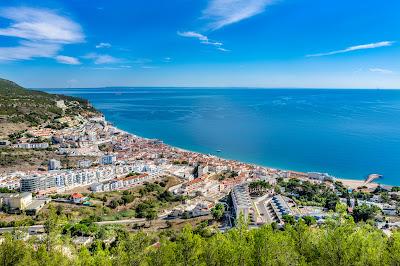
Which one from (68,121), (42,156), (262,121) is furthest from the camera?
(262,121)

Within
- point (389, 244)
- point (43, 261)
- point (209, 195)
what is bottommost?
point (209, 195)

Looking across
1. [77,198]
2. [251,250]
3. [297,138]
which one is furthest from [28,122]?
[251,250]

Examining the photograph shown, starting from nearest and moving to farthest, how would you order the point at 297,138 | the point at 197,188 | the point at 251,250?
the point at 251,250 < the point at 197,188 < the point at 297,138

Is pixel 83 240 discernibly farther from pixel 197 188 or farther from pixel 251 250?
pixel 197 188

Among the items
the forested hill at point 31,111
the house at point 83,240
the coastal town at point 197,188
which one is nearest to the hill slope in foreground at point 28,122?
the forested hill at point 31,111

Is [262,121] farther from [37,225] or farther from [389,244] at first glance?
[389,244]

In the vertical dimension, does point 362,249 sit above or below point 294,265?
above

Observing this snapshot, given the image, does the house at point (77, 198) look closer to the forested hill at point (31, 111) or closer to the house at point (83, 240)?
the house at point (83, 240)

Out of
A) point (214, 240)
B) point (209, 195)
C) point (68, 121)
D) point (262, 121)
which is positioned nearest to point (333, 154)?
point (209, 195)
